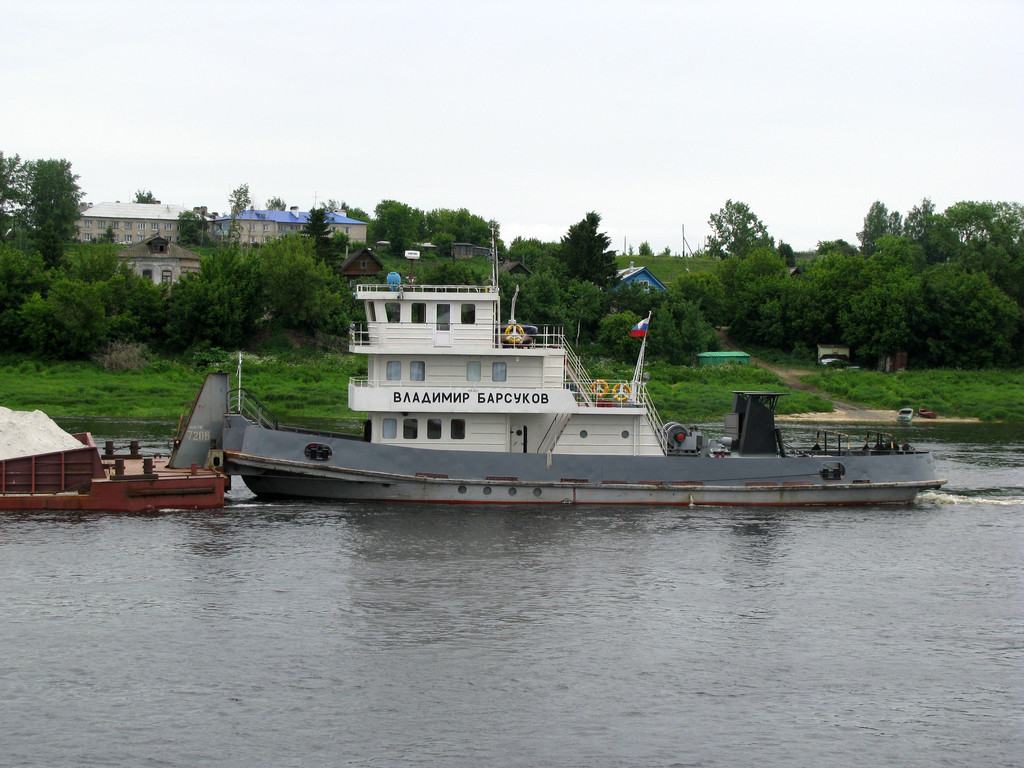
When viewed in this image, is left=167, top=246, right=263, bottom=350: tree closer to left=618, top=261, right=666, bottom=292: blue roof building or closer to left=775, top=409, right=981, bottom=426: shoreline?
left=618, top=261, right=666, bottom=292: blue roof building

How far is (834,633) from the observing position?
799 inches

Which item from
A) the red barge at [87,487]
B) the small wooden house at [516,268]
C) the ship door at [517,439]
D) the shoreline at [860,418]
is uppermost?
the small wooden house at [516,268]

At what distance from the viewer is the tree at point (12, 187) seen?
101 metres

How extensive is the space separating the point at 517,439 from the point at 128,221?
90.9m

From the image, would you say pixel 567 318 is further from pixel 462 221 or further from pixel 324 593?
pixel 324 593

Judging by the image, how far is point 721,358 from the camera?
230 feet

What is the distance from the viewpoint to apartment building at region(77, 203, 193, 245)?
10794cm

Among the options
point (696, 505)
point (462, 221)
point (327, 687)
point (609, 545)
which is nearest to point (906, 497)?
point (696, 505)

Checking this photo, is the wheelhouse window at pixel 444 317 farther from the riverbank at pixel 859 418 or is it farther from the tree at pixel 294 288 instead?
the tree at pixel 294 288

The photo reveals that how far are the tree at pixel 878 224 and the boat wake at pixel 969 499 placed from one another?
328 feet

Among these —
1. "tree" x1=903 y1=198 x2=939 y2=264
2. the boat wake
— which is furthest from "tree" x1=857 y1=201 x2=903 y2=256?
the boat wake

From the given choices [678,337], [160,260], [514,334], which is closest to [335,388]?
[678,337]

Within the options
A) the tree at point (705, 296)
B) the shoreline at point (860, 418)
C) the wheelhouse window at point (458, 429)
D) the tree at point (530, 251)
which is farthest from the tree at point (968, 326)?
the wheelhouse window at point (458, 429)

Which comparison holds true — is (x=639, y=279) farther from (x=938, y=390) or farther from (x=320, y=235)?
(x=938, y=390)
